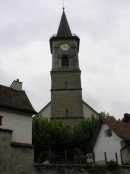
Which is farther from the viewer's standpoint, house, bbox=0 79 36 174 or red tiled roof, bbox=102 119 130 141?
red tiled roof, bbox=102 119 130 141

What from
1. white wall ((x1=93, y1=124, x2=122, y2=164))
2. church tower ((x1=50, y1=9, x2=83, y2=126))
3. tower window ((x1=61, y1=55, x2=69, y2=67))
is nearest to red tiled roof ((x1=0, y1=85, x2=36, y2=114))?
white wall ((x1=93, y1=124, x2=122, y2=164))

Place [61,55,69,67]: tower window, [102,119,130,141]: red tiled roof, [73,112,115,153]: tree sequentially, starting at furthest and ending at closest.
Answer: [61,55,69,67]: tower window < [73,112,115,153]: tree < [102,119,130,141]: red tiled roof

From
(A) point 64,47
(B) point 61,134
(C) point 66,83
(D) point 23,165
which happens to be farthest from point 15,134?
(A) point 64,47

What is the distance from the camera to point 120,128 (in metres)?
30.6

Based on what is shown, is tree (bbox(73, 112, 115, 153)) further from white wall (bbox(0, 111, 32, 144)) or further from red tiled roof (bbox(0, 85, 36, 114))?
white wall (bbox(0, 111, 32, 144))

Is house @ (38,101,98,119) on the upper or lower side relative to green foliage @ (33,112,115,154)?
upper

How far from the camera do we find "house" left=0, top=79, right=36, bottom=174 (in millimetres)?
21922

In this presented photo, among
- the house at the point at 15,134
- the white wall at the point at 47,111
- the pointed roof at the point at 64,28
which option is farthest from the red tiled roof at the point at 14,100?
the pointed roof at the point at 64,28

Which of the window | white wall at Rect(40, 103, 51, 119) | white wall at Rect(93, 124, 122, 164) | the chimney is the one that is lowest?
white wall at Rect(93, 124, 122, 164)

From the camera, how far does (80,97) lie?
51344mm

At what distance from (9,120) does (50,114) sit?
27.5 m

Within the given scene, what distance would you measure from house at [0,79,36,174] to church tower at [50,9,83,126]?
2457cm

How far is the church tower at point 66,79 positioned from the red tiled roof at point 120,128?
17010mm

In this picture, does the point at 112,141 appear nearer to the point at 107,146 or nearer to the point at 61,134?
the point at 107,146
